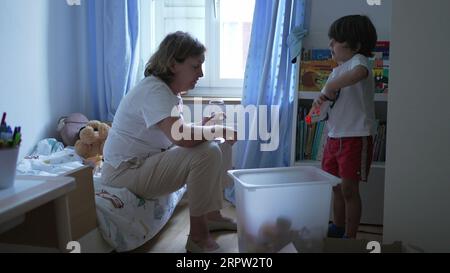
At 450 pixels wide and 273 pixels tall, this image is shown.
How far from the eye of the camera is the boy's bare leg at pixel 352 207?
1.61m

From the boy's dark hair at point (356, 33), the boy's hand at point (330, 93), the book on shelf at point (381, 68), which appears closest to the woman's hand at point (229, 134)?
the boy's hand at point (330, 93)

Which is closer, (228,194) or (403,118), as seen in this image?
(403,118)

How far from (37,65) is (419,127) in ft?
6.18

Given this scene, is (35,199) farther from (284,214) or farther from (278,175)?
(278,175)

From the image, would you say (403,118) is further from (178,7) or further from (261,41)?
(178,7)

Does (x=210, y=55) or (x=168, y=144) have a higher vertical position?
(x=210, y=55)

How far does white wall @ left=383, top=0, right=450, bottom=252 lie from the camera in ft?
3.76

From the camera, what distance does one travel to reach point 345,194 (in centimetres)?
163

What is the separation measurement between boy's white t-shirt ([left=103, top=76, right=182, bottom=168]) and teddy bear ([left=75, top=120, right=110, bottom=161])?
547mm

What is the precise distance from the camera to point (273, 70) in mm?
2250

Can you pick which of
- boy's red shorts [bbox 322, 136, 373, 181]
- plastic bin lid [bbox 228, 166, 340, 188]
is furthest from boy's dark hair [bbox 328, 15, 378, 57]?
plastic bin lid [bbox 228, 166, 340, 188]

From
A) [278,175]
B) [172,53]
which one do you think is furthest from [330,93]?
[172,53]
